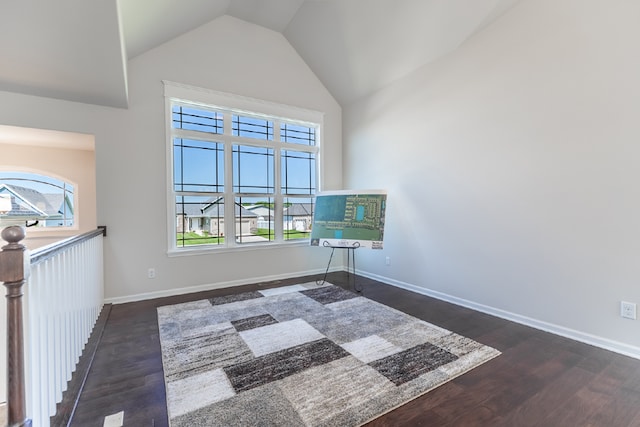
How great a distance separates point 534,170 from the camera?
287cm

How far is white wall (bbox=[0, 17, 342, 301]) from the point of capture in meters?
3.50

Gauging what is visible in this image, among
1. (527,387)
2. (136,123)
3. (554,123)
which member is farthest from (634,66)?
(136,123)

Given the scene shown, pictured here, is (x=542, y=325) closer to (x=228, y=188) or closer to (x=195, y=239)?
(x=228, y=188)

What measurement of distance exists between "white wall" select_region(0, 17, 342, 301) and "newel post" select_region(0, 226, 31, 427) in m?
2.94

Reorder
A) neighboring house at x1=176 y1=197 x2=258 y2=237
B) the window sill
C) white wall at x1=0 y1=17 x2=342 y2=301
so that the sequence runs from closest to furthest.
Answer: white wall at x1=0 y1=17 x2=342 y2=301 < the window sill < neighboring house at x1=176 y1=197 x2=258 y2=237

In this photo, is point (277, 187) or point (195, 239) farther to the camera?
point (277, 187)

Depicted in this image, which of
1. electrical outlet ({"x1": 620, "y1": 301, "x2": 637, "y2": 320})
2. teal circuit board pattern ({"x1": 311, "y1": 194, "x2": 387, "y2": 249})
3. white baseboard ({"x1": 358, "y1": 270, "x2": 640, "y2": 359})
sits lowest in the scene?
white baseboard ({"x1": 358, "y1": 270, "x2": 640, "y2": 359})

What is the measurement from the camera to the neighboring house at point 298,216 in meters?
4.96

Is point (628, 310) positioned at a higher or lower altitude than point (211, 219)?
lower

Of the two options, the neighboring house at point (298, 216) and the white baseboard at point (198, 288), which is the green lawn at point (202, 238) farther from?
the white baseboard at point (198, 288)

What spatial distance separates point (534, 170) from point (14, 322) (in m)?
3.72

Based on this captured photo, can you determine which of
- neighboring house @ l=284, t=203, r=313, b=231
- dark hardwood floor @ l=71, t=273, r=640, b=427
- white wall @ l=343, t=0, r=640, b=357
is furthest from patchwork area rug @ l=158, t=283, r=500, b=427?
neighboring house @ l=284, t=203, r=313, b=231

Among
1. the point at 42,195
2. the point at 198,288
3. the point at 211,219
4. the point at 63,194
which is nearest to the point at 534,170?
the point at 211,219

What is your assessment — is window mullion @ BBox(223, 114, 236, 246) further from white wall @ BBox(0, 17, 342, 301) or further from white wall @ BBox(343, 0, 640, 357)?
white wall @ BBox(343, 0, 640, 357)
